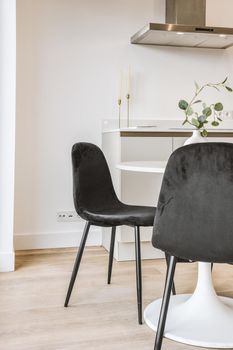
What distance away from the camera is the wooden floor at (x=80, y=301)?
1.85 m

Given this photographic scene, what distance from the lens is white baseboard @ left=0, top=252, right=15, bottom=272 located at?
9.41ft

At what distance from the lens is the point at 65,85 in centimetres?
353

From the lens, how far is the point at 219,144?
149cm

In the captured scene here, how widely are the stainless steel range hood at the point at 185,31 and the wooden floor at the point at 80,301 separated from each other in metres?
1.80

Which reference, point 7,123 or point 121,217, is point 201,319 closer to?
point 121,217

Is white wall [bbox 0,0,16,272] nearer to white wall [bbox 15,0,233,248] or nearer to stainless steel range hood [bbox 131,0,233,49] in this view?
white wall [bbox 15,0,233,248]

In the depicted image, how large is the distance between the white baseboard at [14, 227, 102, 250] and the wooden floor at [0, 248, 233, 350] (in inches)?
5.1

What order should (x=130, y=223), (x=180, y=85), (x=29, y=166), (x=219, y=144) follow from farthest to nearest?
(x=180, y=85), (x=29, y=166), (x=130, y=223), (x=219, y=144)

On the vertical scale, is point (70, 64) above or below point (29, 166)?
above

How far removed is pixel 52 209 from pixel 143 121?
1097mm

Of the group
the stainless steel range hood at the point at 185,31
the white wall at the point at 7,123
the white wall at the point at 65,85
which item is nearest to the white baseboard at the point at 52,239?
the white wall at the point at 65,85

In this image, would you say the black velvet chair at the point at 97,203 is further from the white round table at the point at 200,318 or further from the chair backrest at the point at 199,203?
the chair backrest at the point at 199,203

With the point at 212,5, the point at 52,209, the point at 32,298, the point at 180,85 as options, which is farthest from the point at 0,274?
the point at 212,5

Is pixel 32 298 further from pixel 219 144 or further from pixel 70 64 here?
pixel 70 64
